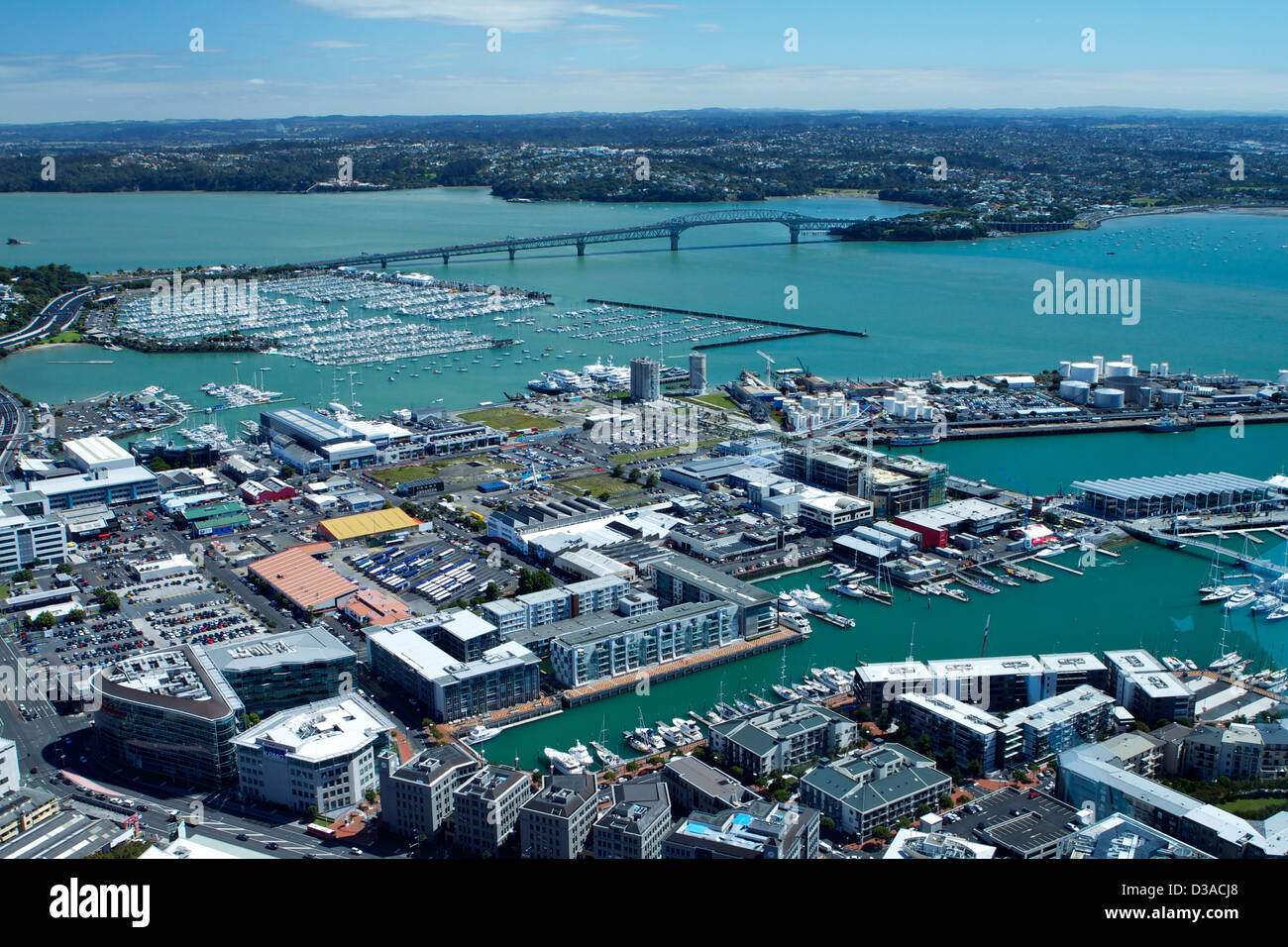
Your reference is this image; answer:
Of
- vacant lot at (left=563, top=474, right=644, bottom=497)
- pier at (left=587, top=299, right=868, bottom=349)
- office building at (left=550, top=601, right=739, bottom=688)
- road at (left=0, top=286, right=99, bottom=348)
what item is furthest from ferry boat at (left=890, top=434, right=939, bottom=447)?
road at (left=0, top=286, right=99, bottom=348)

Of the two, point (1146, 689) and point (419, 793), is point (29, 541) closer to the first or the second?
point (419, 793)

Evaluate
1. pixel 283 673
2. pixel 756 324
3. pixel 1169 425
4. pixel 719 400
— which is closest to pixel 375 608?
pixel 283 673

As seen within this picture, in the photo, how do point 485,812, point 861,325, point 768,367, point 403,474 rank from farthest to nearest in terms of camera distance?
1. point 861,325
2. point 768,367
3. point 403,474
4. point 485,812

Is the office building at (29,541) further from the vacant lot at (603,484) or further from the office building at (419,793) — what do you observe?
the office building at (419,793)

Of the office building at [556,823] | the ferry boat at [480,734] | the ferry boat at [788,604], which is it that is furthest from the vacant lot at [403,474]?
the office building at [556,823]

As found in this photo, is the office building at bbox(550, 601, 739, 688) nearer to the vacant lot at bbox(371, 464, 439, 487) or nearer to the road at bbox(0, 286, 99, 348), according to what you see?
the vacant lot at bbox(371, 464, 439, 487)

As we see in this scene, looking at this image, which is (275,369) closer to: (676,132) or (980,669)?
(980,669)

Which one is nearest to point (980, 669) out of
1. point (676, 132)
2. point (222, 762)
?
point (222, 762)
